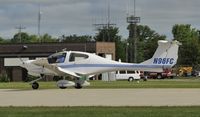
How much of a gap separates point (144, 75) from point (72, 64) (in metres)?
42.7

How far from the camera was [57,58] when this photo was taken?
138ft

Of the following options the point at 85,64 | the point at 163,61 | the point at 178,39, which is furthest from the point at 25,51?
the point at 178,39

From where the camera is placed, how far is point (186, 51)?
139000 mm

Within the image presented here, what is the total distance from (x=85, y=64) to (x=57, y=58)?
2072 millimetres

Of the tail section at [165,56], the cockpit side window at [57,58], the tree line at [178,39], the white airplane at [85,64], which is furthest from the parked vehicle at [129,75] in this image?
the tree line at [178,39]

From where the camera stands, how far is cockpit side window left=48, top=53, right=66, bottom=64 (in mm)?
41812

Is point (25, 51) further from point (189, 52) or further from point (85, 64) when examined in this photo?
point (189, 52)

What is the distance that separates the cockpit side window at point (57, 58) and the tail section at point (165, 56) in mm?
5867

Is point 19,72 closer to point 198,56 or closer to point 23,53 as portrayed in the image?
point 23,53

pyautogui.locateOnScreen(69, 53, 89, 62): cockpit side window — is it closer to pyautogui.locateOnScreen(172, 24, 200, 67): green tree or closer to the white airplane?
the white airplane
